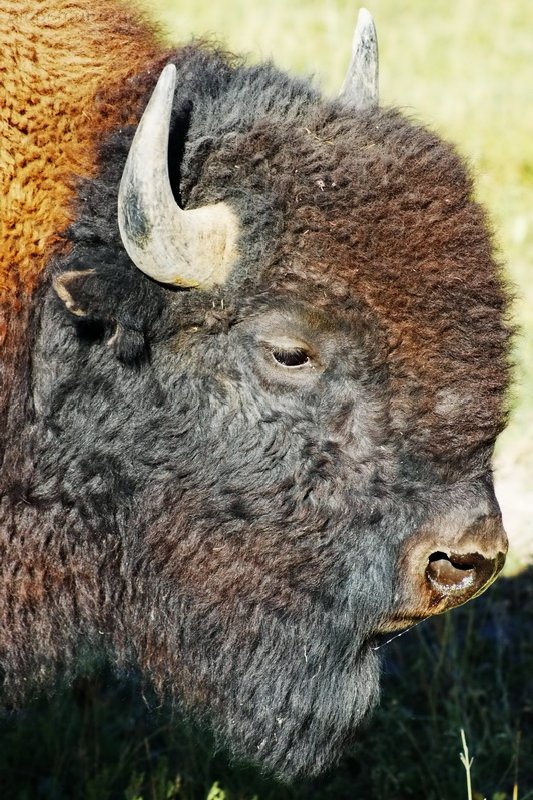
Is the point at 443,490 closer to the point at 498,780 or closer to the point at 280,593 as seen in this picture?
the point at 280,593

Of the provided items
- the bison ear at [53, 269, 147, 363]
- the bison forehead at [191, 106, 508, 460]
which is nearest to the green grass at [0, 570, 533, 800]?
the bison ear at [53, 269, 147, 363]

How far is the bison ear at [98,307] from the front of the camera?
3338 mm

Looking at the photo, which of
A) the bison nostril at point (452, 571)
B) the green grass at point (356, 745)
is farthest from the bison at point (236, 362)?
the green grass at point (356, 745)

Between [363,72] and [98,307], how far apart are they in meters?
1.33

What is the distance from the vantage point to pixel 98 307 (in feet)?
11.0

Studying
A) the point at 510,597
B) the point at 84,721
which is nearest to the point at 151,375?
the point at 84,721

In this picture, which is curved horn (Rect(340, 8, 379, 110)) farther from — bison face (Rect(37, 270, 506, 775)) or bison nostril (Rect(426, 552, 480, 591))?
Result: bison nostril (Rect(426, 552, 480, 591))

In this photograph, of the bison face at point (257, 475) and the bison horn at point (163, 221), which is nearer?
the bison horn at point (163, 221)

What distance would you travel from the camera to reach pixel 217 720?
154 inches

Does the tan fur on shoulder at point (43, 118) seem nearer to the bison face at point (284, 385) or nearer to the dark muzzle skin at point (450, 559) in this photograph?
the bison face at point (284, 385)

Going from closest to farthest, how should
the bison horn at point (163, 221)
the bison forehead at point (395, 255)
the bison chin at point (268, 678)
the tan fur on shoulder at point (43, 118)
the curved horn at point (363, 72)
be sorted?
the bison horn at point (163, 221) < the bison forehead at point (395, 255) < the tan fur on shoulder at point (43, 118) < the bison chin at point (268, 678) < the curved horn at point (363, 72)

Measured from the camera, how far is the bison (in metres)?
3.35

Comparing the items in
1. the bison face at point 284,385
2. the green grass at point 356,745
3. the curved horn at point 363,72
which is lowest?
the green grass at point 356,745

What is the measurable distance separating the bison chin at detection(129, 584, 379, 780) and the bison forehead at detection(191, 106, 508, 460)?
80cm
